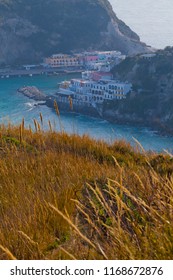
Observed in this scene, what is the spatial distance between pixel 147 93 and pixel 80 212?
53757 mm

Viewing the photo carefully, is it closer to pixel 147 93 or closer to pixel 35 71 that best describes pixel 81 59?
pixel 35 71

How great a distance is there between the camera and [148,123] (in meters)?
50.6

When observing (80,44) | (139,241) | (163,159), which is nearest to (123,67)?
(80,44)

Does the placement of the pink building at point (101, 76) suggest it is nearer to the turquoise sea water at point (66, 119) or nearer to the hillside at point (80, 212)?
the turquoise sea water at point (66, 119)

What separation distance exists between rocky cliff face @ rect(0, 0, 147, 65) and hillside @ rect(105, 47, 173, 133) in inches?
1213

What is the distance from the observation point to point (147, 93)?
184 feet

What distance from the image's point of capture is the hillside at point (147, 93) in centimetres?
5188

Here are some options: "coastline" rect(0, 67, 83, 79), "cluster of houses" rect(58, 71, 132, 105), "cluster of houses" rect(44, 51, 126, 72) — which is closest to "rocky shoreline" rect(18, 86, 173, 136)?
"cluster of houses" rect(58, 71, 132, 105)

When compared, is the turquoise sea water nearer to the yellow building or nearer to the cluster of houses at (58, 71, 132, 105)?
the cluster of houses at (58, 71, 132, 105)

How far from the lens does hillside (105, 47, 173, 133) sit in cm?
5188

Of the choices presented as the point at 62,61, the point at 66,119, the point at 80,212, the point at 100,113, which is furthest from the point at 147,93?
the point at 80,212

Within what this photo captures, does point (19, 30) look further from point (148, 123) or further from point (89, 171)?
point (89, 171)

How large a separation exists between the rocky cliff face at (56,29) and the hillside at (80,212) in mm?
86138

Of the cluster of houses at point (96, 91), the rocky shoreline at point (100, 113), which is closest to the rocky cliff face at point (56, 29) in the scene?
the rocky shoreline at point (100, 113)
